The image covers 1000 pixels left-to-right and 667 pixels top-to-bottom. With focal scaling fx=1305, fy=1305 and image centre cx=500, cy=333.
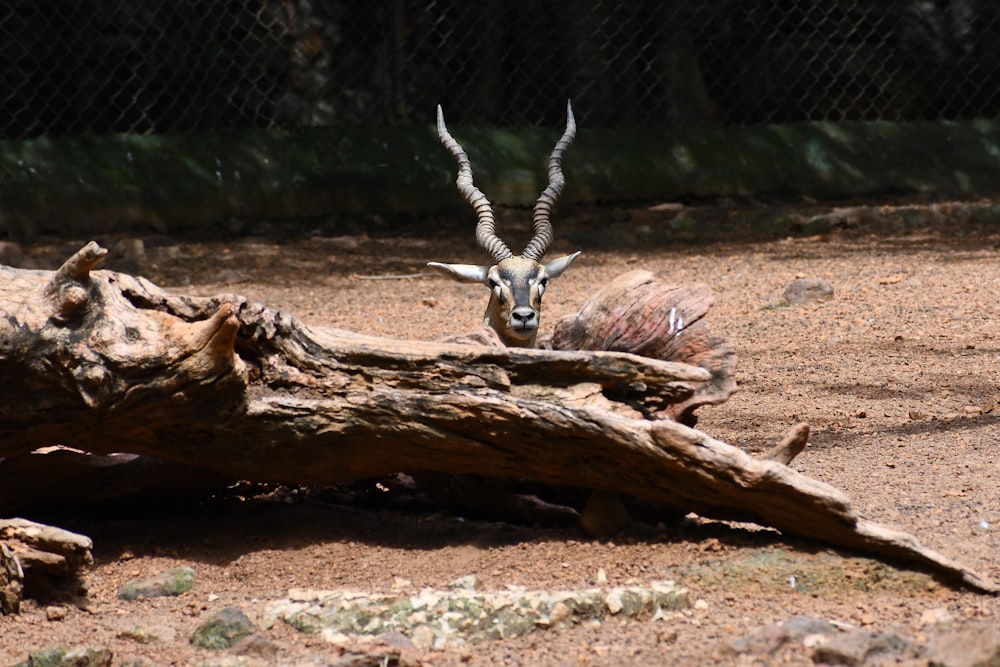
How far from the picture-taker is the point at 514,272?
19.0 feet

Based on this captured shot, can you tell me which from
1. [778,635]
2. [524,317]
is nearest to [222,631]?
[778,635]

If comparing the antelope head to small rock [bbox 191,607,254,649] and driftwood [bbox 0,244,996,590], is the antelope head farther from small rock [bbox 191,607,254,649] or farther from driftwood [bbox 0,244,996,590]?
small rock [bbox 191,607,254,649]

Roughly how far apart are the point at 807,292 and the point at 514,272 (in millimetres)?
2072

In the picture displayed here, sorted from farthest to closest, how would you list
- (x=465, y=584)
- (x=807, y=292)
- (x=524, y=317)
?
(x=807, y=292) < (x=524, y=317) < (x=465, y=584)

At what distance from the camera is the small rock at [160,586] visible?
139 inches

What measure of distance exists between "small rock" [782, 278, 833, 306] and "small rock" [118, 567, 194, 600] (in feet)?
14.2

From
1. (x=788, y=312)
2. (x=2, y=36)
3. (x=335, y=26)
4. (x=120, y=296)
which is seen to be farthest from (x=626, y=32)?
(x=120, y=296)

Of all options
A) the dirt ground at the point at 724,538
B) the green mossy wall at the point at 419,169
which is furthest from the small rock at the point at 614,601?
the green mossy wall at the point at 419,169

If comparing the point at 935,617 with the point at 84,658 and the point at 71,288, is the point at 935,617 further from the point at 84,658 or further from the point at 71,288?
the point at 71,288

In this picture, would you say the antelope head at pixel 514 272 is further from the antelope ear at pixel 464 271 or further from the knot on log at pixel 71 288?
the knot on log at pixel 71 288

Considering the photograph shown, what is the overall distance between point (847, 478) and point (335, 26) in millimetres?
6185

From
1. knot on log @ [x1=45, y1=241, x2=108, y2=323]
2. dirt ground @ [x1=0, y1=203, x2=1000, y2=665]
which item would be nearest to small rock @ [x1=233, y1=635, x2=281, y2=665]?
dirt ground @ [x1=0, y1=203, x2=1000, y2=665]

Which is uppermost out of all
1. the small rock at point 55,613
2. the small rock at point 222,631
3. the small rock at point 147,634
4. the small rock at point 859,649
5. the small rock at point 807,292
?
the small rock at point 807,292

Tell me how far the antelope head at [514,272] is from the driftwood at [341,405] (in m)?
1.86
